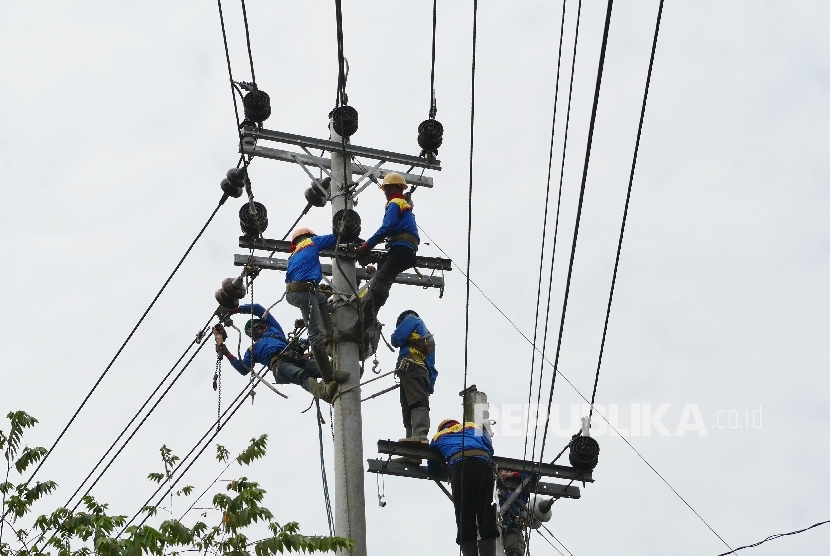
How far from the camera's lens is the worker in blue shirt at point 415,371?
1352cm

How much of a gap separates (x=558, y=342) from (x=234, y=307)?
20.3 feet

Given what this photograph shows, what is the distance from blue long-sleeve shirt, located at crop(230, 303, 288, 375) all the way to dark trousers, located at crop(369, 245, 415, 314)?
5.43ft

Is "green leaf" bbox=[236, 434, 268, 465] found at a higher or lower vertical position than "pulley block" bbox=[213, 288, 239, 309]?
lower

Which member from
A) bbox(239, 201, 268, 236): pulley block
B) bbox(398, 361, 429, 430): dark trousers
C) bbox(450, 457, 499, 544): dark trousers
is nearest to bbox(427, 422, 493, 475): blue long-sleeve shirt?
bbox(450, 457, 499, 544): dark trousers

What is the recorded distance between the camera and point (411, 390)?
13.6 meters

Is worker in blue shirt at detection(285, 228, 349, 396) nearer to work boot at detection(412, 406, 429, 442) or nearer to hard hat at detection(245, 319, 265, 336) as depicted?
work boot at detection(412, 406, 429, 442)

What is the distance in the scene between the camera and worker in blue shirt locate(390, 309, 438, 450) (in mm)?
13523

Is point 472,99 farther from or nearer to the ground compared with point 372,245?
nearer to the ground

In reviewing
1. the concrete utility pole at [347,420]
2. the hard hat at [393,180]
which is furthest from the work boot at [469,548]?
the hard hat at [393,180]

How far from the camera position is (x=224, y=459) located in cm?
1188

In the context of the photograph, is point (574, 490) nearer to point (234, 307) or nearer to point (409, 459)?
point (409, 459)

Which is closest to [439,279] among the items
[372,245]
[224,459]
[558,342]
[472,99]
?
[372,245]

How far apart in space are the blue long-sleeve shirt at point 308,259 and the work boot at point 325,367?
101 centimetres


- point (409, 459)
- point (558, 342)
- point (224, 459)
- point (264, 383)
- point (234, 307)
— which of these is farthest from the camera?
point (234, 307)
